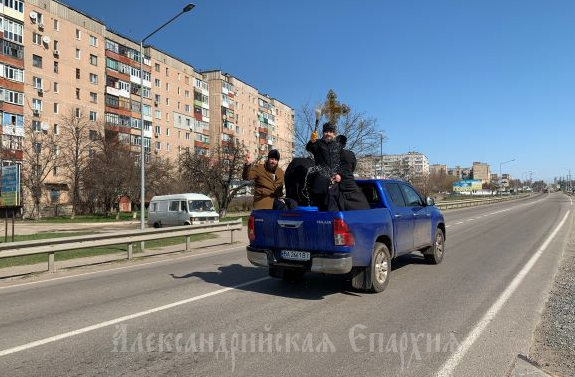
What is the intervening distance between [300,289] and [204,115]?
80.3 metres

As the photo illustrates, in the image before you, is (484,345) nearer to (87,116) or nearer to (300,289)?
(300,289)

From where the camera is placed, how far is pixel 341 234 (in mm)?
6270

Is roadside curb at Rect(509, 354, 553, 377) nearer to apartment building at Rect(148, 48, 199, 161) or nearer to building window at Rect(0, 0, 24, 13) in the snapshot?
building window at Rect(0, 0, 24, 13)

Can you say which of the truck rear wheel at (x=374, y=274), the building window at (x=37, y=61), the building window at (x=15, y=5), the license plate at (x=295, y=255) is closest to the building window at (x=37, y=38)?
the building window at (x=37, y=61)

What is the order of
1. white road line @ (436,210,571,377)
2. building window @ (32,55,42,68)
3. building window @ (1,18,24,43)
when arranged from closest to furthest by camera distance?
white road line @ (436,210,571,377), building window @ (1,18,24,43), building window @ (32,55,42,68)

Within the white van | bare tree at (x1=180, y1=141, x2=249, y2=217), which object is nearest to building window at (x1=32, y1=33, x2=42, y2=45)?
bare tree at (x1=180, y1=141, x2=249, y2=217)

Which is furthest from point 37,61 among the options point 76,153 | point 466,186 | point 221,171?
point 466,186

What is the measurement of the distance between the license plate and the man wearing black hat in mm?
724

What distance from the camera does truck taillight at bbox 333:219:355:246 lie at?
20.5 ft

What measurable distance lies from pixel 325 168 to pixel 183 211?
20.0 m

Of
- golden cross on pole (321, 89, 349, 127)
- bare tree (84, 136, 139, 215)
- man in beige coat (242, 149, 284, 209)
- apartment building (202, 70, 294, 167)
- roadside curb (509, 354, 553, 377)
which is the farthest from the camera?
apartment building (202, 70, 294, 167)

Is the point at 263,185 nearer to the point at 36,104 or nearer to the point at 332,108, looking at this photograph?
the point at 332,108

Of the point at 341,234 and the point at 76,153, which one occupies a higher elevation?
the point at 76,153

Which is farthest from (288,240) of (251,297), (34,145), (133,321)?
(34,145)
